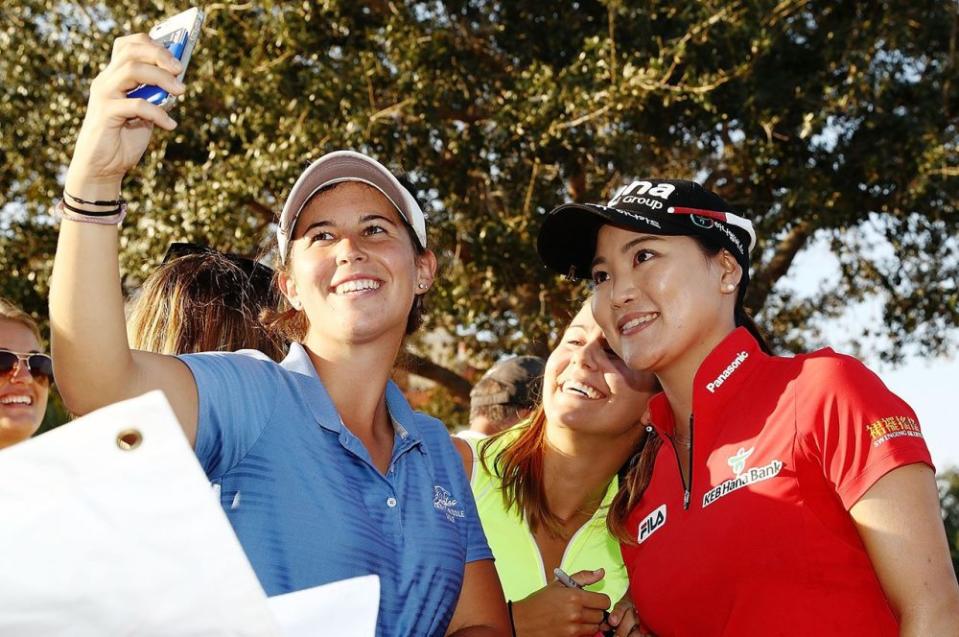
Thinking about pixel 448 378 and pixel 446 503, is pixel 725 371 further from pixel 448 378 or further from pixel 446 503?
pixel 448 378

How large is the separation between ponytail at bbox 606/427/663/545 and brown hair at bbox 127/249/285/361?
118cm

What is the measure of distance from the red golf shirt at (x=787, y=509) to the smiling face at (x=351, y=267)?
905 mm

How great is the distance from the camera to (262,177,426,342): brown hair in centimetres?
299

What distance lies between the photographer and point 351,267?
9.15 ft

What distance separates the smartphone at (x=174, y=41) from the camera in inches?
71.8

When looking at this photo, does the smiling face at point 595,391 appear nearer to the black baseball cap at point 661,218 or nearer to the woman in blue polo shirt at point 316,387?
the black baseball cap at point 661,218

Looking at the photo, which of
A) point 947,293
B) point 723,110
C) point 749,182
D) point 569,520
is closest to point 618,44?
point 723,110

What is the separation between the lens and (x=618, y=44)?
1066 centimetres

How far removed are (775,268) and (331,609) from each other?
11.8 metres

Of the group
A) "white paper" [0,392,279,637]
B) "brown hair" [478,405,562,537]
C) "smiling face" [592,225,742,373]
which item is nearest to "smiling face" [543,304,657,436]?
"brown hair" [478,405,562,537]

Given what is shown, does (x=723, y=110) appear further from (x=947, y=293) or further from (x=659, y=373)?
(x=659, y=373)

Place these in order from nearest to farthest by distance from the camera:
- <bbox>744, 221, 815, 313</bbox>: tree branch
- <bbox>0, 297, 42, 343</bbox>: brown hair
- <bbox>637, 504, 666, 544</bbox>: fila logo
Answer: <bbox>637, 504, 666, 544</bbox>: fila logo < <bbox>0, 297, 42, 343</bbox>: brown hair < <bbox>744, 221, 815, 313</bbox>: tree branch

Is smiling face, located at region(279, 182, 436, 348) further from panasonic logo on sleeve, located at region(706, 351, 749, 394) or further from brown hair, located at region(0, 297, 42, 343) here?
brown hair, located at region(0, 297, 42, 343)

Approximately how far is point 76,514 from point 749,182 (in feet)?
37.1
